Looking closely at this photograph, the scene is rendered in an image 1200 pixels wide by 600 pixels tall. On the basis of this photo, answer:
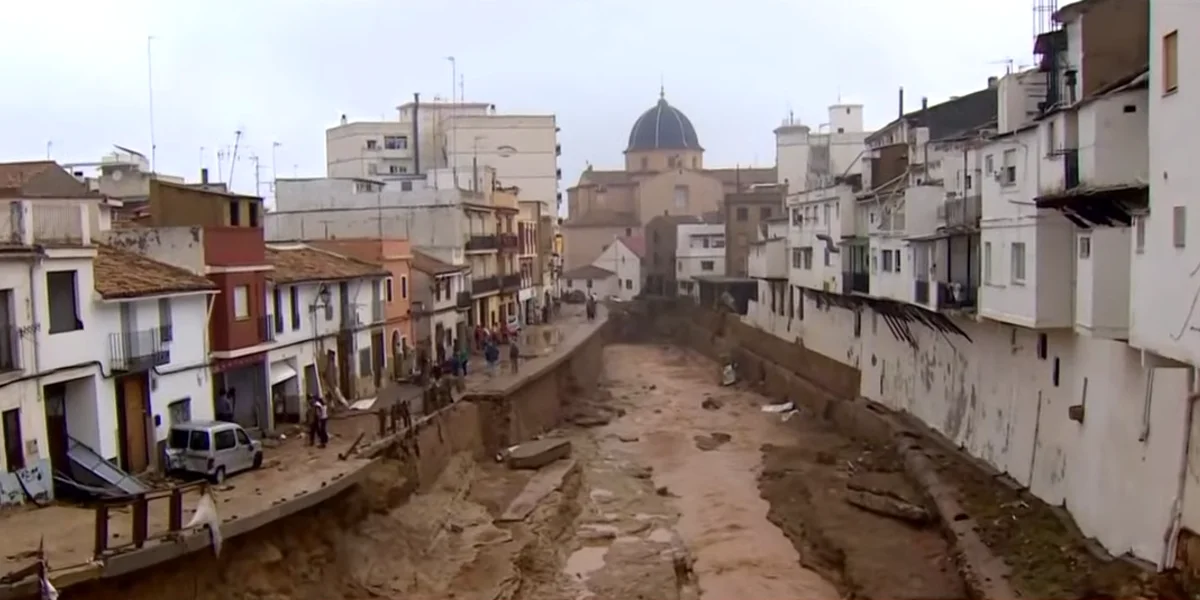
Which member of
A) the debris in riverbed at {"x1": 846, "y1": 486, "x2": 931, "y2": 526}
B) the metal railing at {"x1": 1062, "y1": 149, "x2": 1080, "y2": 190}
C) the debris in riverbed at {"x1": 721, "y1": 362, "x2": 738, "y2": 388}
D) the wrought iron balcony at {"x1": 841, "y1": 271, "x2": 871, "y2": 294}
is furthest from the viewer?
the debris in riverbed at {"x1": 721, "y1": 362, "x2": 738, "y2": 388}

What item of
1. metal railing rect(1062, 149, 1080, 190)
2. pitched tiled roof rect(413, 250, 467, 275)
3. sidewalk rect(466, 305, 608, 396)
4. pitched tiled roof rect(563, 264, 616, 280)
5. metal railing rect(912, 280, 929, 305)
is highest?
metal railing rect(1062, 149, 1080, 190)

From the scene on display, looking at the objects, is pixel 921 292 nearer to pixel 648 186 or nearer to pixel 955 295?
pixel 955 295

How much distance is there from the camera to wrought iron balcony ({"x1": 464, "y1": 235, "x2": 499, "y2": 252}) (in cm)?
5412

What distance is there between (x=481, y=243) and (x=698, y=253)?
3377 centimetres

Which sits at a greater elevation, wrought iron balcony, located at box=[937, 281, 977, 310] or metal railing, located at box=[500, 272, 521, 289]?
wrought iron balcony, located at box=[937, 281, 977, 310]

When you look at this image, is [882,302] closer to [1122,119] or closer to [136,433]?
[1122,119]

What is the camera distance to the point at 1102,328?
67.1ft

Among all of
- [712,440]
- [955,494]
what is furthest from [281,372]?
[955,494]

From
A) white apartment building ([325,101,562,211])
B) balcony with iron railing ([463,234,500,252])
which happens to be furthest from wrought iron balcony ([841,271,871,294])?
white apartment building ([325,101,562,211])

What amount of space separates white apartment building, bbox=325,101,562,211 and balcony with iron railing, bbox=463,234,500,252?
63.9ft

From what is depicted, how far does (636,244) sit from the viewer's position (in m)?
97.6

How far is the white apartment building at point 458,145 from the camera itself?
252ft

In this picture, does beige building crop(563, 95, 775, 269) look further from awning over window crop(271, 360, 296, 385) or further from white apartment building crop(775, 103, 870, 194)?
awning over window crop(271, 360, 296, 385)

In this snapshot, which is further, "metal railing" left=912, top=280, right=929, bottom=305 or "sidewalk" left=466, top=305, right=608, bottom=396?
"sidewalk" left=466, top=305, right=608, bottom=396
